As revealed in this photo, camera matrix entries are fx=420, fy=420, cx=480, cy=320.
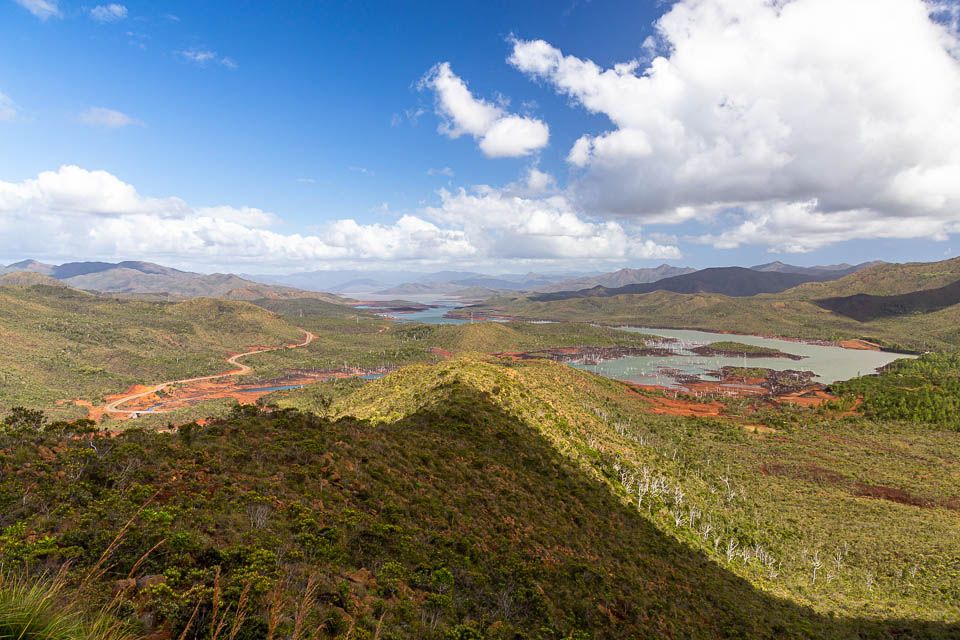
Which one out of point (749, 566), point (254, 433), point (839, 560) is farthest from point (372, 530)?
point (839, 560)

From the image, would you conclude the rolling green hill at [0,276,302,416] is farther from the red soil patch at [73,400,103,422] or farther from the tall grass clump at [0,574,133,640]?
the tall grass clump at [0,574,133,640]

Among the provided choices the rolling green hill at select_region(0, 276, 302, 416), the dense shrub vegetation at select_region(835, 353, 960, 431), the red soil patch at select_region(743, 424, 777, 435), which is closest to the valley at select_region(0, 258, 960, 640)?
the red soil patch at select_region(743, 424, 777, 435)

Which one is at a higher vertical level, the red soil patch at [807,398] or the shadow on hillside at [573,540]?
the shadow on hillside at [573,540]

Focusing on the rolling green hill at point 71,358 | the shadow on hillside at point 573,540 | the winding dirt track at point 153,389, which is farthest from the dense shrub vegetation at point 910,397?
the rolling green hill at point 71,358

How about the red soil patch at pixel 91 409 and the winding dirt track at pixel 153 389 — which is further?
the winding dirt track at pixel 153 389

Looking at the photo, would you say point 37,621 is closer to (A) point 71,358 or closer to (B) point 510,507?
(B) point 510,507

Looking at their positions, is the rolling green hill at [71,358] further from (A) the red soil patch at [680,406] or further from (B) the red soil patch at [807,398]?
(B) the red soil patch at [807,398]
